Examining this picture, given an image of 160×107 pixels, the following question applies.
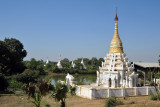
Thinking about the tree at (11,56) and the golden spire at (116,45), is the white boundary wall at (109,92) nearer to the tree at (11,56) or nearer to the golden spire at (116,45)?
the golden spire at (116,45)

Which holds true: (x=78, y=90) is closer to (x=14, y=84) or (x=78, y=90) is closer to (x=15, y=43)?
(x=14, y=84)

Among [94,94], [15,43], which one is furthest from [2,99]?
[15,43]

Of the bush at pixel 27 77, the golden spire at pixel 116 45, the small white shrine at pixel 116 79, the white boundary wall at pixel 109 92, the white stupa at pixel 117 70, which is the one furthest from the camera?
the bush at pixel 27 77

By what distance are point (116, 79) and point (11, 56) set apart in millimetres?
22833

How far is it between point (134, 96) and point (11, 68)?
88.1 ft

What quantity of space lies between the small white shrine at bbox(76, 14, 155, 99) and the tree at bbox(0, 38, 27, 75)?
1918cm

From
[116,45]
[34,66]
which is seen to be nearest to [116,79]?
[116,45]

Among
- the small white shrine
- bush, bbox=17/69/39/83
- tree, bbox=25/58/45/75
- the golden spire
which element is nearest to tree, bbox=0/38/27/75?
bush, bbox=17/69/39/83

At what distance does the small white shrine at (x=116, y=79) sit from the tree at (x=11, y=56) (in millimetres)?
19175

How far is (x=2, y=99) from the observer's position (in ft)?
52.8

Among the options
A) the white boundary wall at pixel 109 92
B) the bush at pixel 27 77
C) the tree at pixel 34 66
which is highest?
the tree at pixel 34 66

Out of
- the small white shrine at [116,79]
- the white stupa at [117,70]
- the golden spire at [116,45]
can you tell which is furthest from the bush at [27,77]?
the golden spire at [116,45]

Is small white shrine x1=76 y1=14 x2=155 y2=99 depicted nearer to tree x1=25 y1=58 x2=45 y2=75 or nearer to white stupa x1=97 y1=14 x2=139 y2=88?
white stupa x1=97 y1=14 x2=139 y2=88

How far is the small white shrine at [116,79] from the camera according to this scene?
18500 millimetres
